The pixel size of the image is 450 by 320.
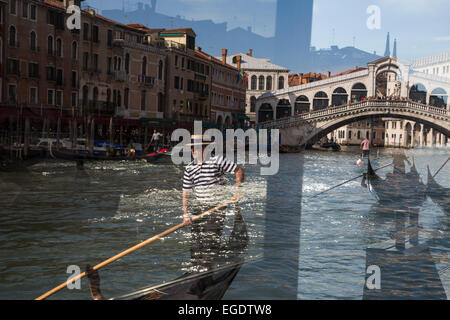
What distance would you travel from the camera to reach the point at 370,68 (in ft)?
128

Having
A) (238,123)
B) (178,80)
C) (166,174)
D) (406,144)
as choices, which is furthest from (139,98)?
(406,144)

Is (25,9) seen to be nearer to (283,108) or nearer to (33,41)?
(33,41)

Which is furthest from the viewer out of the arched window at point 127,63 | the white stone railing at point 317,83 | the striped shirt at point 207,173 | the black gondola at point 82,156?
the white stone railing at point 317,83

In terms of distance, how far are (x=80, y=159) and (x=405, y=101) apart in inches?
833

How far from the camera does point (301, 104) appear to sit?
40.4m

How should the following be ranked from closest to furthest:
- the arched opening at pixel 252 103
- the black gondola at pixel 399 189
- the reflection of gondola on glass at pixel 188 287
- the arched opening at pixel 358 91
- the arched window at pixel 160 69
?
the reflection of gondola on glass at pixel 188 287 → the black gondola at pixel 399 189 → the arched window at pixel 160 69 → the arched opening at pixel 358 91 → the arched opening at pixel 252 103

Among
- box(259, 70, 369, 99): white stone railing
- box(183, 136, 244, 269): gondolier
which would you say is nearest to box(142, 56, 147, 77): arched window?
box(259, 70, 369, 99): white stone railing

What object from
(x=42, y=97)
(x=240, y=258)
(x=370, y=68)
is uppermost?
(x=370, y=68)

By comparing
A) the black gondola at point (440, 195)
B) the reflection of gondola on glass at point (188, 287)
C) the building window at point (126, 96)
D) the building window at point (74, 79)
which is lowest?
the black gondola at point (440, 195)

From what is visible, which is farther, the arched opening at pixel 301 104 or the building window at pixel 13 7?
the arched opening at pixel 301 104

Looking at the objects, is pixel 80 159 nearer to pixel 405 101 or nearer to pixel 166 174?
pixel 166 174

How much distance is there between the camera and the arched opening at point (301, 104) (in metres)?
40.0

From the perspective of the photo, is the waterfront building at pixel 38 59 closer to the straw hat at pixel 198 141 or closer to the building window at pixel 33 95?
the building window at pixel 33 95

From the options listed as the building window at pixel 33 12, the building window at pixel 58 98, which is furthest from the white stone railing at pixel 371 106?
the building window at pixel 33 12
